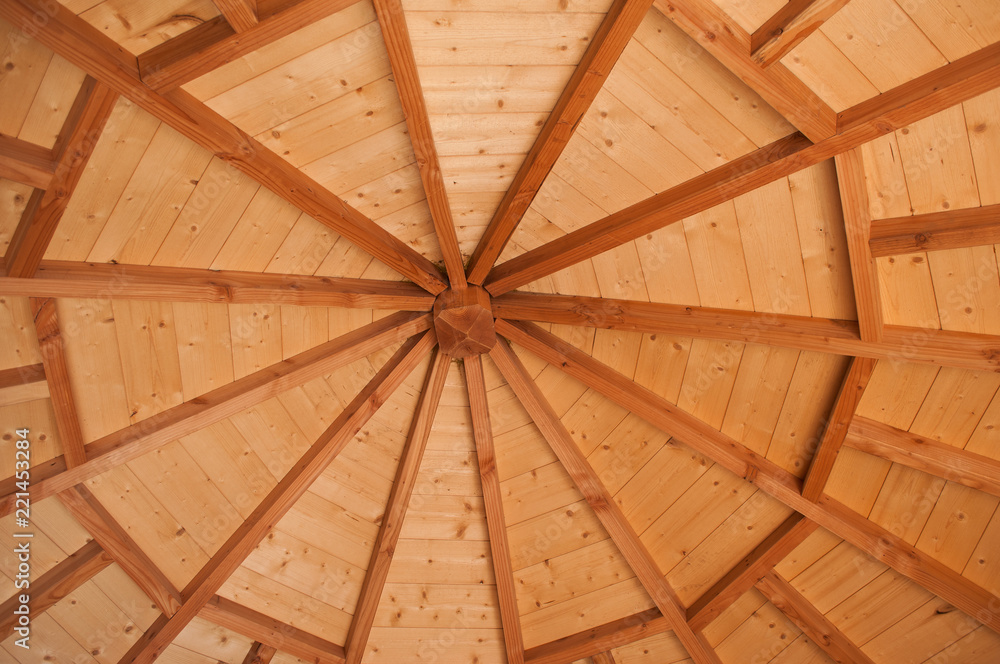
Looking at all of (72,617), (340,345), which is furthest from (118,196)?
(72,617)

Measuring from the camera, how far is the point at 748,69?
15.1ft

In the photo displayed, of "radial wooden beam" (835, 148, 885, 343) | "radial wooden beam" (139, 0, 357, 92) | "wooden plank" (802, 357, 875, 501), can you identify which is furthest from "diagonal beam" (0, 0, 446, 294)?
"wooden plank" (802, 357, 875, 501)

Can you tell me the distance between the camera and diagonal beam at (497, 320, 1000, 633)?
6.29m

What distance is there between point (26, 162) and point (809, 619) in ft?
25.4

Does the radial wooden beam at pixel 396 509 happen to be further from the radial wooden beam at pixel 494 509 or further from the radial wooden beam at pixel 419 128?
the radial wooden beam at pixel 419 128

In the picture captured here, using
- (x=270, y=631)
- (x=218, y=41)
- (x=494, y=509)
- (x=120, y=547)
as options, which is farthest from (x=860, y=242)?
(x=120, y=547)

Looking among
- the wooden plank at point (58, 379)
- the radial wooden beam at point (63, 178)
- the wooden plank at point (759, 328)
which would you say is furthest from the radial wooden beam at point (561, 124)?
the wooden plank at point (58, 379)

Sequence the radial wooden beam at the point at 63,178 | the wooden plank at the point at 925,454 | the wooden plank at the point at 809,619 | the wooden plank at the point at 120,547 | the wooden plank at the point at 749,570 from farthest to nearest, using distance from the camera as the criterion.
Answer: the wooden plank at the point at 809,619 < the wooden plank at the point at 749,570 < the wooden plank at the point at 120,547 < the wooden plank at the point at 925,454 < the radial wooden beam at the point at 63,178

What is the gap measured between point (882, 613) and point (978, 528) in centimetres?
129

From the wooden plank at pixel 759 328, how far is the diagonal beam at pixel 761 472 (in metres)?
0.36

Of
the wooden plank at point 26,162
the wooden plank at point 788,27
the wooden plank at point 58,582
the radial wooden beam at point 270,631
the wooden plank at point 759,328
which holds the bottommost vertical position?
the radial wooden beam at point 270,631

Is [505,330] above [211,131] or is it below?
below

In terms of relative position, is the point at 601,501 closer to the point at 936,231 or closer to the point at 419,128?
the point at 936,231

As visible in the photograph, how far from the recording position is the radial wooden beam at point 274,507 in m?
6.73
